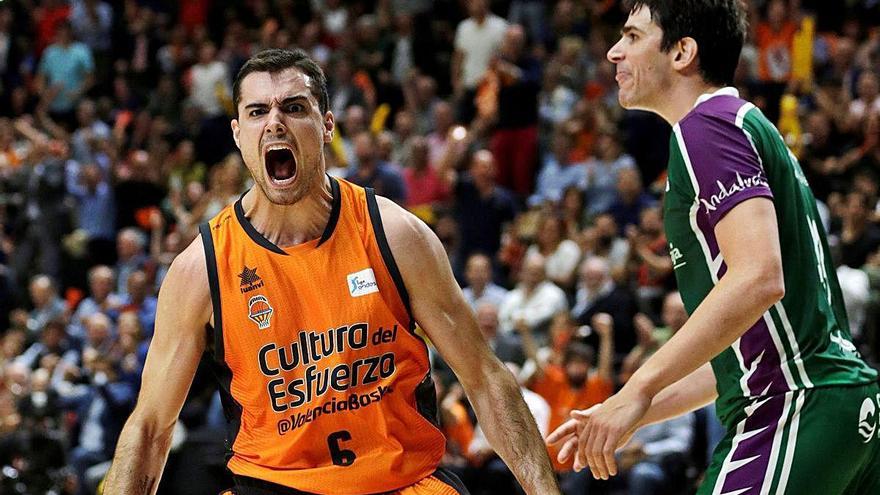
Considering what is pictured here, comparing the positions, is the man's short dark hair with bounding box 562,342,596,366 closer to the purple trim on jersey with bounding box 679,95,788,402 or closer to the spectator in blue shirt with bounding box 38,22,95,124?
the purple trim on jersey with bounding box 679,95,788,402

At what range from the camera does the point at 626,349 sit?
1141cm

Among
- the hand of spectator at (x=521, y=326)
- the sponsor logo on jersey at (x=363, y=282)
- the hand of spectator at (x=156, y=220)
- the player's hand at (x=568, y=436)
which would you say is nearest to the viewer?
the player's hand at (x=568, y=436)

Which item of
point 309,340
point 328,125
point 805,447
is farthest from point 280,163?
point 805,447

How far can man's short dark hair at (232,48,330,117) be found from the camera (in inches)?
185

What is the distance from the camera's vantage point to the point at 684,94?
422 cm

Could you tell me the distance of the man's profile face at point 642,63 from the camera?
424cm

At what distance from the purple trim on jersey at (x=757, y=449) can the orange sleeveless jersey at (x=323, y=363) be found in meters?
1.14

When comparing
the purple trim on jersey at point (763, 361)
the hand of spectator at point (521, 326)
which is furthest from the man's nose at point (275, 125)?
the hand of spectator at point (521, 326)

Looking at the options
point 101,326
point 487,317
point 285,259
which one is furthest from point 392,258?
point 101,326

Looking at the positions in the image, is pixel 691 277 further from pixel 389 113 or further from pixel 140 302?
pixel 389 113

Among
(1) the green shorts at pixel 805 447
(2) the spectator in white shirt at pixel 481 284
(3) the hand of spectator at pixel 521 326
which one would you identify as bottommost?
(1) the green shorts at pixel 805 447

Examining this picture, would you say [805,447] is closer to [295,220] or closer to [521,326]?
[295,220]

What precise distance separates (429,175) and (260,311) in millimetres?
9445

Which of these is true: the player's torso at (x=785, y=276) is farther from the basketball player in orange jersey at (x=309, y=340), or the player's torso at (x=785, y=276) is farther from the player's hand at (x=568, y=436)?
the basketball player in orange jersey at (x=309, y=340)
